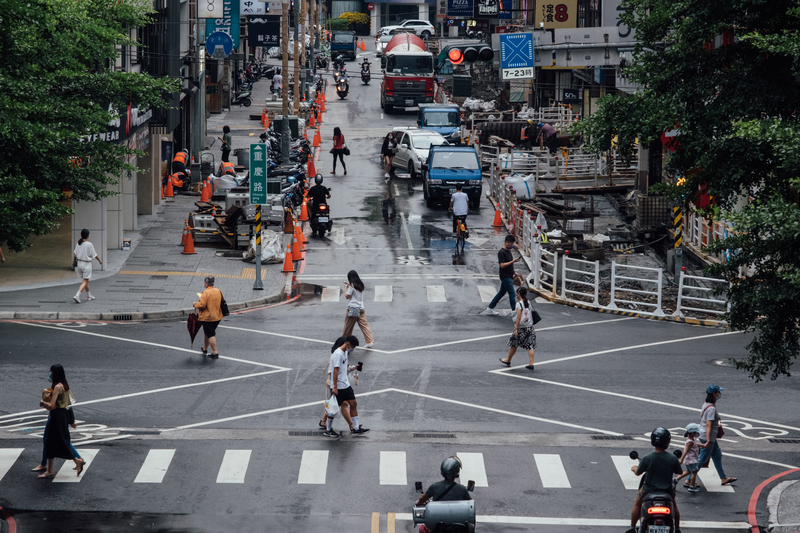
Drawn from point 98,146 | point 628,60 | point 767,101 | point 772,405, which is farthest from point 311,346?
point 628,60

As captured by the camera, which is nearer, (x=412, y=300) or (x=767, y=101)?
(x=767, y=101)

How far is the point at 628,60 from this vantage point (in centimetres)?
3809

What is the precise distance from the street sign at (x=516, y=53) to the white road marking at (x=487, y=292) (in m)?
14.2

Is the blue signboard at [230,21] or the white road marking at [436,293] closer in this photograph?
the white road marking at [436,293]

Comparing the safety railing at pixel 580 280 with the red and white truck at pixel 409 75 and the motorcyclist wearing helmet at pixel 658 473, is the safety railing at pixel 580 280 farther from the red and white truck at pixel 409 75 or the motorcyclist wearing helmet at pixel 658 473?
the red and white truck at pixel 409 75

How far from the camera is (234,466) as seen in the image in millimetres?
14164

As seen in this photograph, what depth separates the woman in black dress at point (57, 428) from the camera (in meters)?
13.6

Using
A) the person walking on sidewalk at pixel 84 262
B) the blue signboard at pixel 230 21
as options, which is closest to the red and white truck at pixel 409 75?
the blue signboard at pixel 230 21

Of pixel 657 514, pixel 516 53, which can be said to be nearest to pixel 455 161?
pixel 516 53

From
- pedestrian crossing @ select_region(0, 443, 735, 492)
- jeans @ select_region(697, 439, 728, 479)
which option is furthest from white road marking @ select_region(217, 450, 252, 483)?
jeans @ select_region(697, 439, 728, 479)

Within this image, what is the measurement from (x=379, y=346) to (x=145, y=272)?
8.52 metres

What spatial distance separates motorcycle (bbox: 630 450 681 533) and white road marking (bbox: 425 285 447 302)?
46.5 feet

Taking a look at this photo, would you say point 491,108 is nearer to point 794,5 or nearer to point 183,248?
point 183,248

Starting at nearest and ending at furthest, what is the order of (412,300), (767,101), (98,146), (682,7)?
(767,101)
(682,7)
(98,146)
(412,300)
